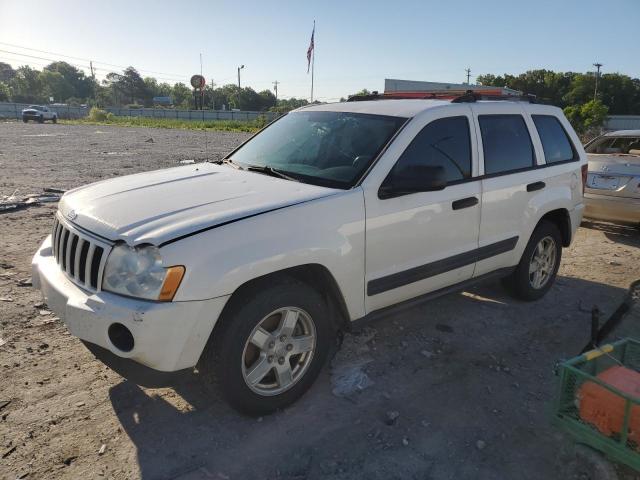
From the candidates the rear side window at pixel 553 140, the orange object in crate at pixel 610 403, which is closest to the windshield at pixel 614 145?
the rear side window at pixel 553 140

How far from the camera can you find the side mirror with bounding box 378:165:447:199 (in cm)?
326

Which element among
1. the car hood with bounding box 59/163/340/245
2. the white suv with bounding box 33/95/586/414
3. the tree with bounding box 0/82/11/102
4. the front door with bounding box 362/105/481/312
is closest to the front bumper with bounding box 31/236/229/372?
the white suv with bounding box 33/95/586/414

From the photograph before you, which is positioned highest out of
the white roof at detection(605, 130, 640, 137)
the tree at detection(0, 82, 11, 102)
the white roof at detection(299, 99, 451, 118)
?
the tree at detection(0, 82, 11, 102)

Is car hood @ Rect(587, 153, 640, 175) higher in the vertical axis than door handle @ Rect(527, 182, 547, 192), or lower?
lower

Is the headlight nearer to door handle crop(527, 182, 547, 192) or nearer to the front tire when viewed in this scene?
the front tire

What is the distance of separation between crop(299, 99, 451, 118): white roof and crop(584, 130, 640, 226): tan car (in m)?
4.36

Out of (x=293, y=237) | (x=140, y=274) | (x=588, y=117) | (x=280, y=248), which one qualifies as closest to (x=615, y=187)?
(x=293, y=237)

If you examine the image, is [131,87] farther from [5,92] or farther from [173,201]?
[173,201]

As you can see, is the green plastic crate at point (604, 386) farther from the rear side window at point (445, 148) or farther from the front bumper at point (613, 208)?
the front bumper at point (613, 208)

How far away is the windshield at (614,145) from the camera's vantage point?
810 cm

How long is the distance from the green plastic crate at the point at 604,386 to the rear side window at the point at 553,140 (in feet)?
7.58

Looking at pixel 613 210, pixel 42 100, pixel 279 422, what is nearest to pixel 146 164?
pixel 613 210

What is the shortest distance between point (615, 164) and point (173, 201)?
657 centimetres

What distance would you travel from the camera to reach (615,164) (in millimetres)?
7203
